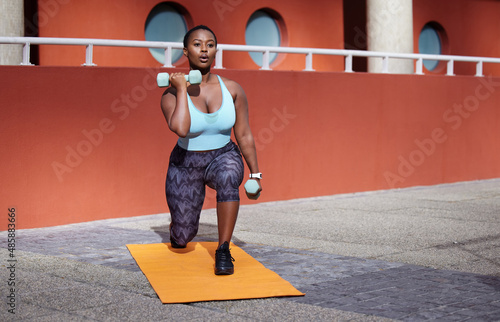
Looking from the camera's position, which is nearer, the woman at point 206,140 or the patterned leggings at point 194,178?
the woman at point 206,140

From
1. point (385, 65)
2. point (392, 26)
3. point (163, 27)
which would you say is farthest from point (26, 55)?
point (392, 26)

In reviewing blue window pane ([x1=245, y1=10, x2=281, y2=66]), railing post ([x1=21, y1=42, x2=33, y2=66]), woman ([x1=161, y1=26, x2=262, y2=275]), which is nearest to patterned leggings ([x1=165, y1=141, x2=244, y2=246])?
woman ([x1=161, y1=26, x2=262, y2=275])

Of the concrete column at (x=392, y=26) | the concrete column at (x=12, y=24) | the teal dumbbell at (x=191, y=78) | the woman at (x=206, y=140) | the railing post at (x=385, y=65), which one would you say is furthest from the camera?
the concrete column at (x=392, y=26)

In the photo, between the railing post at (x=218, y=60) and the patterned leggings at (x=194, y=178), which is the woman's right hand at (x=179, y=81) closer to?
the patterned leggings at (x=194, y=178)

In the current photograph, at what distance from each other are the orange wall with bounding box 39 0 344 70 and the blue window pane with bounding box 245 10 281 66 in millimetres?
144

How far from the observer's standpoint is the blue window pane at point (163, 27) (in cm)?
1215

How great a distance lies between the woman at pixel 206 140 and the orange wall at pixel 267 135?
2335 millimetres

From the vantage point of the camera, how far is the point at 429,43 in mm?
16156

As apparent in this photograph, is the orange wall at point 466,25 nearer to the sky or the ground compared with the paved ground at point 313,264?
nearer to the sky

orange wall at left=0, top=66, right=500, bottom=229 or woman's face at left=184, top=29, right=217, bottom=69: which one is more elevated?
woman's face at left=184, top=29, right=217, bottom=69

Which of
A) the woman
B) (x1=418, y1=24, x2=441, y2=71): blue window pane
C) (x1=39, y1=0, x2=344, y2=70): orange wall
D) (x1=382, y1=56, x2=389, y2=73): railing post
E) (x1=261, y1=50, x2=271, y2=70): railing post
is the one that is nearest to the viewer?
the woman

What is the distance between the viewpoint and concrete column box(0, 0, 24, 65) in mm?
9641

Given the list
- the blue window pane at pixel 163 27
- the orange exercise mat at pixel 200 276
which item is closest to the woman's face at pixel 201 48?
the orange exercise mat at pixel 200 276

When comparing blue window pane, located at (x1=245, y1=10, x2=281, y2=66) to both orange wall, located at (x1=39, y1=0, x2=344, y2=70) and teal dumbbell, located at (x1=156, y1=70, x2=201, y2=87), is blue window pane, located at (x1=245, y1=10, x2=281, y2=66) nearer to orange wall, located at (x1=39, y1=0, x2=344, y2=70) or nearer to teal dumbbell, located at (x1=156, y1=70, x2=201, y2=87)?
orange wall, located at (x1=39, y1=0, x2=344, y2=70)
